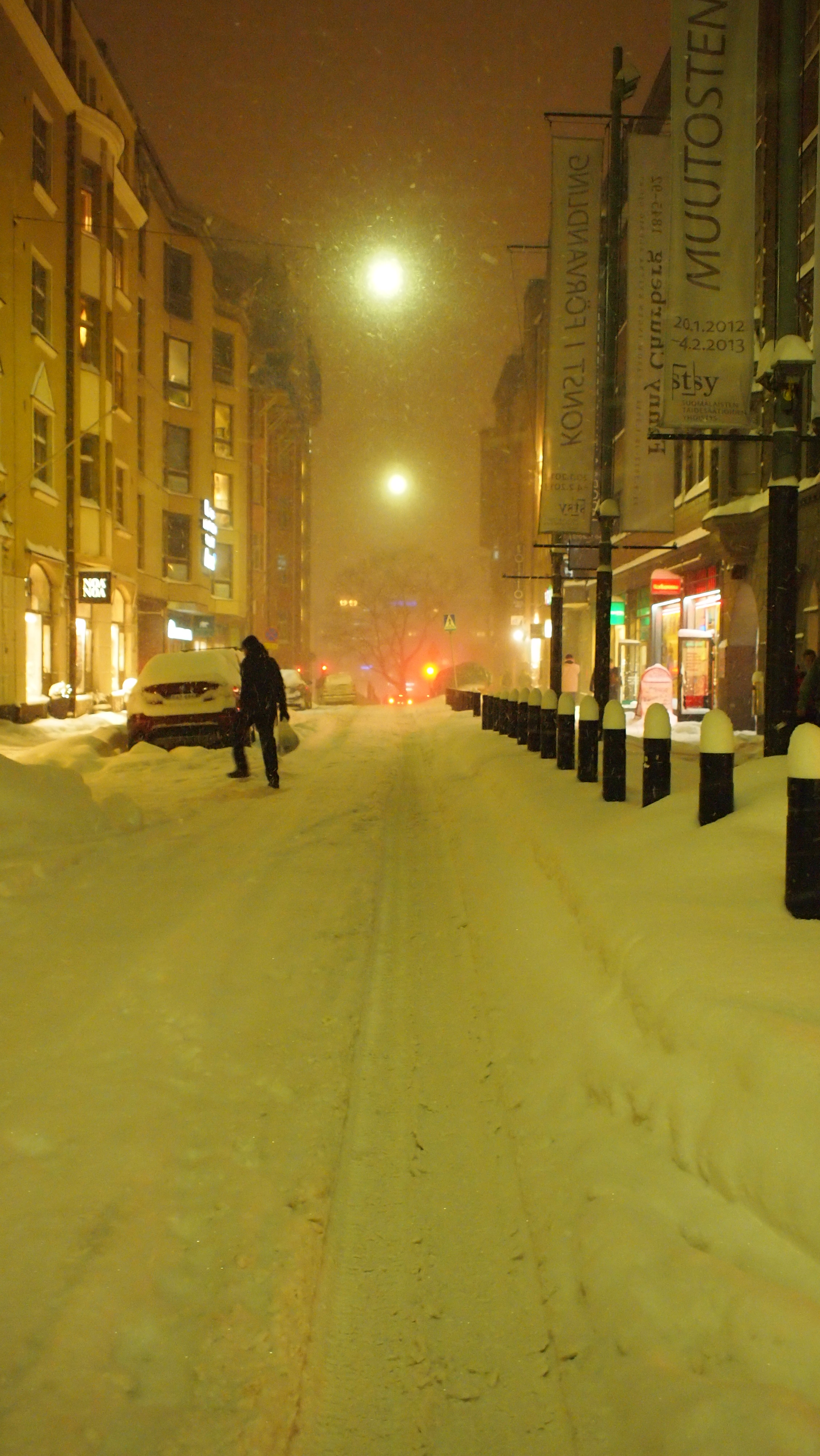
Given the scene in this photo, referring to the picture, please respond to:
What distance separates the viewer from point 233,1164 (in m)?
3.32

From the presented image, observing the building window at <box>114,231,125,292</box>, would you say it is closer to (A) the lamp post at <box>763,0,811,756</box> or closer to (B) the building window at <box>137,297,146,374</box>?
(B) the building window at <box>137,297,146,374</box>

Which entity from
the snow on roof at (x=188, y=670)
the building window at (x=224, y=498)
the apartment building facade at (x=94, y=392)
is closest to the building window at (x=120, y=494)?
the apartment building facade at (x=94, y=392)

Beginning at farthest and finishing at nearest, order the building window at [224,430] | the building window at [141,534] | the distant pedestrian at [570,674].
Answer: the building window at [224,430], the building window at [141,534], the distant pedestrian at [570,674]

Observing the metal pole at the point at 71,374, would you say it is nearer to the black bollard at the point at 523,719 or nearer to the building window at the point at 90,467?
the building window at the point at 90,467

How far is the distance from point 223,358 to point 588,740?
47.8 metres

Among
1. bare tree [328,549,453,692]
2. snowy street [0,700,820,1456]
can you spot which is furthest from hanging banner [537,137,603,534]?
bare tree [328,549,453,692]

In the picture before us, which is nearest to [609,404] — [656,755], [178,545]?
[656,755]

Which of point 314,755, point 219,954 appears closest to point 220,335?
point 314,755

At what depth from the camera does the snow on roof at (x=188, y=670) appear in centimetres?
1559

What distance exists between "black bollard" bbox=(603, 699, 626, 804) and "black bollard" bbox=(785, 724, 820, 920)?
162 inches

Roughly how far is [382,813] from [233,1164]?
300 inches

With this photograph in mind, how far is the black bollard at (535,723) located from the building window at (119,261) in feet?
75.2

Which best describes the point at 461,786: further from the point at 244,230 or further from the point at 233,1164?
the point at 244,230

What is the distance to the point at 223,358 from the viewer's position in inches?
2084
